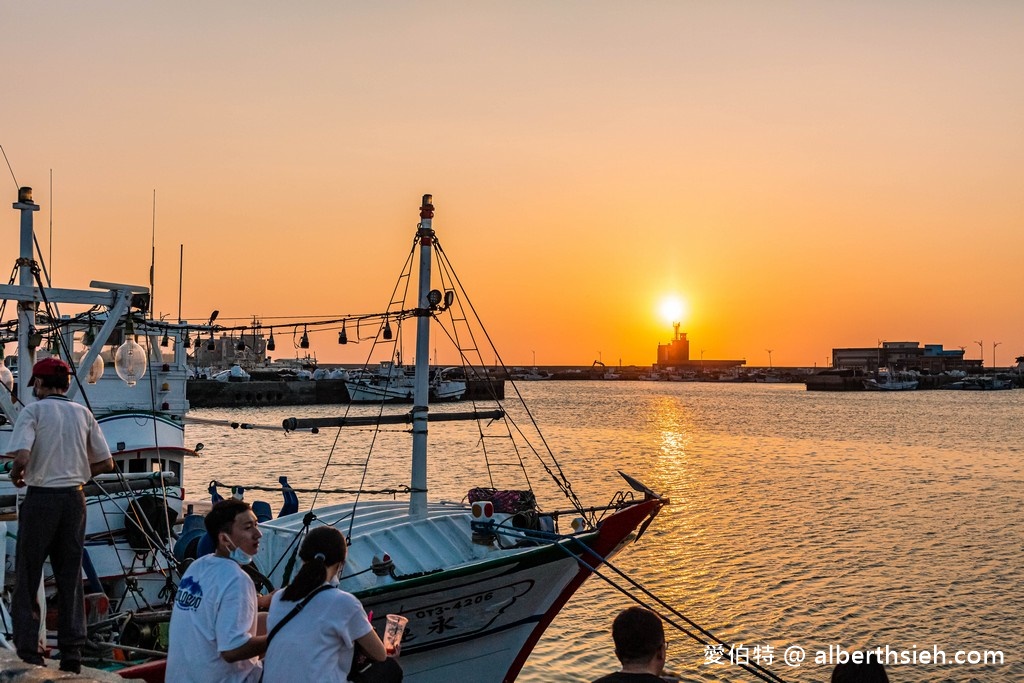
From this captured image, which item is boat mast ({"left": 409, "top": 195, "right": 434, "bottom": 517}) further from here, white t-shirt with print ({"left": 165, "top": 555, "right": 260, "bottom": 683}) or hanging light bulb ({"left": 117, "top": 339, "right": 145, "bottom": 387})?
white t-shirt with print ({"left": 165, "top": 555, "right": 260, "bottom": 683})

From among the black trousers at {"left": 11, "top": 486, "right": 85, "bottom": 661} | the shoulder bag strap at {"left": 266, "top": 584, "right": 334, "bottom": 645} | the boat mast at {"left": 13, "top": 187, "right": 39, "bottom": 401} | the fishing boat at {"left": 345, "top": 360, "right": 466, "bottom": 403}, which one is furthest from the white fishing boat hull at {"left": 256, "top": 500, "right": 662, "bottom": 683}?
the fishing boat at {"left": 345, "top": 360, "right": 466, "bottom": 403}

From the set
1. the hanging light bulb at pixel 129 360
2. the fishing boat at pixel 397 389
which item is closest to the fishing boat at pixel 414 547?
the hanging light bulb at pixel 129 360

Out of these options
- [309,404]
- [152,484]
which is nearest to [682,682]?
[152,484]

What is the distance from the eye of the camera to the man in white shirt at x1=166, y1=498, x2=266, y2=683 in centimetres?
518

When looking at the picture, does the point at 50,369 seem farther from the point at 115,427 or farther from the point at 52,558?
the point at 115,427

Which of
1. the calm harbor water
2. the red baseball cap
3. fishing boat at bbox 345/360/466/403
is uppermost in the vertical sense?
the red baseball cap

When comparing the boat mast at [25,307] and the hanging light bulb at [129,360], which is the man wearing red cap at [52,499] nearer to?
the boat mast at [25,307]

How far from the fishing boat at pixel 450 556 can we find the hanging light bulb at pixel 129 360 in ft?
9.14

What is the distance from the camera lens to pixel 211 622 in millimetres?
5254

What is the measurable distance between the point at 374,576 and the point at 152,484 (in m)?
4.18

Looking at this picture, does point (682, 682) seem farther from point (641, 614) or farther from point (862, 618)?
point (641, 614)

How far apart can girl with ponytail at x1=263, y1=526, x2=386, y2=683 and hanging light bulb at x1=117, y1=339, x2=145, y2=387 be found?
31.2 ft

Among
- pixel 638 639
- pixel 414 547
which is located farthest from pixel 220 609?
pixel 414 547

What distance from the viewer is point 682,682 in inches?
608
